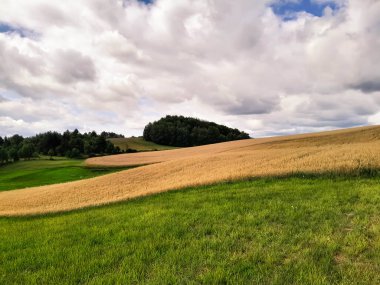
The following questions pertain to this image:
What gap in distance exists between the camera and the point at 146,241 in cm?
844

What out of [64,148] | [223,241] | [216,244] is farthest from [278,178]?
[64,148]

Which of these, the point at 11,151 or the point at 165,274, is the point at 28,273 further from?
the point at 11,151

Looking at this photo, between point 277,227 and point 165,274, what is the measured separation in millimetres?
3918

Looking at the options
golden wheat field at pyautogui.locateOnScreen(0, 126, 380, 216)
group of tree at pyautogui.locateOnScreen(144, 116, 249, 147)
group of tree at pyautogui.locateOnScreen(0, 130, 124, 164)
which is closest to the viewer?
golden wheat field at pyautogui.locateOnScreen(0, 126, 380, 216)

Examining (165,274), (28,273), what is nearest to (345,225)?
(165,274)

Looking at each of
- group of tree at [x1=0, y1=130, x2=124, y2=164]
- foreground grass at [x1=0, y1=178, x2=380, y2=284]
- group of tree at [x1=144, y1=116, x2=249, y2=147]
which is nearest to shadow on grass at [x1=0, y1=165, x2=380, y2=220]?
foreground grass at [x1=0, y1=178, x2=380, y2=284]

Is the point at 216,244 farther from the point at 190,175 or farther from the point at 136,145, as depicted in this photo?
the point at 136,145

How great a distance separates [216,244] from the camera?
26.2 ft

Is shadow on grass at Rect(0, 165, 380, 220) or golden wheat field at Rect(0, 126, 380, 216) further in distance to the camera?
golden wheat field at Rect(0, 126, 380, 216)

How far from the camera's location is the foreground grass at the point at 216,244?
21.2ft

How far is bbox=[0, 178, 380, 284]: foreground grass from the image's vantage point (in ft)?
21.2

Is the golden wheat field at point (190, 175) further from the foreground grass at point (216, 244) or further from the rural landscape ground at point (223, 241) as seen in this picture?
the foreground grass at point (216, 244)

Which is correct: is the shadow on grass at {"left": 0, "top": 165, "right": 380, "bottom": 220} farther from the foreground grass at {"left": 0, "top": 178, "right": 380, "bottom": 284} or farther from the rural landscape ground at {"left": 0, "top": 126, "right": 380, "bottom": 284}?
Result: the foreground grass at {"left": 0, "top": 178, "right": 380, "bottom": 284}

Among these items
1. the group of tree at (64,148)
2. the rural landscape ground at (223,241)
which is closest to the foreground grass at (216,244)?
the rural landscape ground at (223,241)
